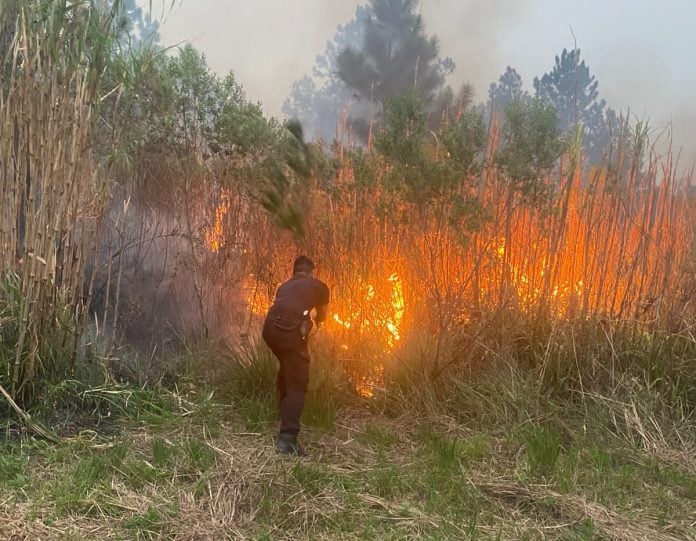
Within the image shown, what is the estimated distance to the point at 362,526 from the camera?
2.52m

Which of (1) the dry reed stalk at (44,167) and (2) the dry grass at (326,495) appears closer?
(2) the dry grass at (326,495)

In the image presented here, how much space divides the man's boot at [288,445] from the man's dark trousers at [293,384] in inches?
0.9

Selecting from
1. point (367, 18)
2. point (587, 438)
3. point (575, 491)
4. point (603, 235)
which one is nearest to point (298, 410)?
point (575, 491)

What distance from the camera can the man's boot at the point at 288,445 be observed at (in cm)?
325

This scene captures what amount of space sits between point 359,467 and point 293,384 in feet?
1.97

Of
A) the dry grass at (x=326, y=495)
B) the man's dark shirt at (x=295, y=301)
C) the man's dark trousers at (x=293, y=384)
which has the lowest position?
the dry grass at (x=326, y=495)

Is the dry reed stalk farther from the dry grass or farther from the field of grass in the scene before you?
the dry grass

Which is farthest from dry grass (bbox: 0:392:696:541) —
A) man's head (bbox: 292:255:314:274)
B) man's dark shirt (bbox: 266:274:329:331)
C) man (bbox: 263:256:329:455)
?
man's head (bbox: 292:255:314:274)

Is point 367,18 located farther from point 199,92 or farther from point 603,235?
point 603,235

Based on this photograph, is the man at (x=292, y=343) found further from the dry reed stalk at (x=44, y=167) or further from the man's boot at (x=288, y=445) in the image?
the dry reed stalk at (x=44, y=167)

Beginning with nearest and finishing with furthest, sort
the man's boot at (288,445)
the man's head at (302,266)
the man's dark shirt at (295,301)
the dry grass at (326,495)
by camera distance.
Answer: the dry grass at (326,495), the man's boot at (288,445), the man's dark shirt at (295,301), the man's head at (302,266)

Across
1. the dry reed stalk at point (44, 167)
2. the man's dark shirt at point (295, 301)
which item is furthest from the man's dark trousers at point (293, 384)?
the dry reed stalk at point (44, 167)

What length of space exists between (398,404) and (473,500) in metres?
1.35

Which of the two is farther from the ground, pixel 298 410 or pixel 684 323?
pixel 684 323
